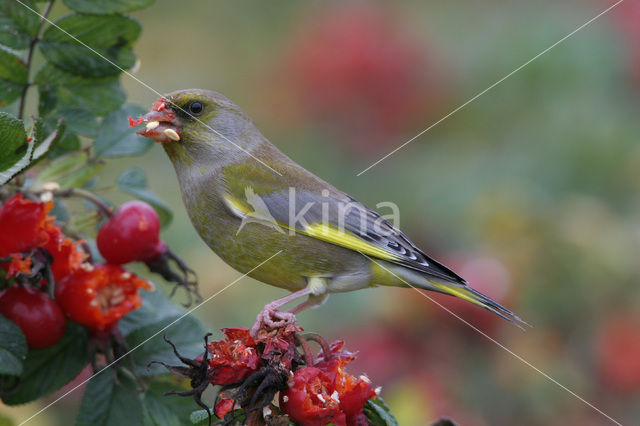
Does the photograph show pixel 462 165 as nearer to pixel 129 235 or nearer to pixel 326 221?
pixel 326 221

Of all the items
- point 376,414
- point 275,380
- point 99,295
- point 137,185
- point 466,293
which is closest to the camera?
point 275,380

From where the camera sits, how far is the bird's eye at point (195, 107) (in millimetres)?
2256

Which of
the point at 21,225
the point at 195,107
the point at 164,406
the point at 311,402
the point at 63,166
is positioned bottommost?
the point at 164,406

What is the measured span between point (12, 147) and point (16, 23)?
47 cm

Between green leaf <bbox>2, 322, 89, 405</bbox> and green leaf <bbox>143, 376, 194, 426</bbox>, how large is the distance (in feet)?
0.61

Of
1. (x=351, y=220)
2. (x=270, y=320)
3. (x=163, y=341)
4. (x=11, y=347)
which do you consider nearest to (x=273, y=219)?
(x=351, y=220)

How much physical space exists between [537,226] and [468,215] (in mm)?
→ 360

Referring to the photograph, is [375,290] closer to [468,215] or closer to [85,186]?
[468,215]

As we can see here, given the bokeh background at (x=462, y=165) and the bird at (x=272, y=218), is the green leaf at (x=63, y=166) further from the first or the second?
the bokeh background at (x=462, y=165)

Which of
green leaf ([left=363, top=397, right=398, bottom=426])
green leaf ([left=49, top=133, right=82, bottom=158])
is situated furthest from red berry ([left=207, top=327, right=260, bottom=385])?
green leaf ([left=49, top=133, right=82, bottom=158])

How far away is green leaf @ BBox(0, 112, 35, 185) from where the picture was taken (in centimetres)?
155

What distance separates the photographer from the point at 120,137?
2113mm

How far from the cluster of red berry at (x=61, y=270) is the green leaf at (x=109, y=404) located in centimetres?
13

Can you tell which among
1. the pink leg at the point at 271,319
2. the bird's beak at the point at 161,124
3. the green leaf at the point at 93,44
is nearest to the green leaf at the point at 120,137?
the bird's beak at the point at 161,124
